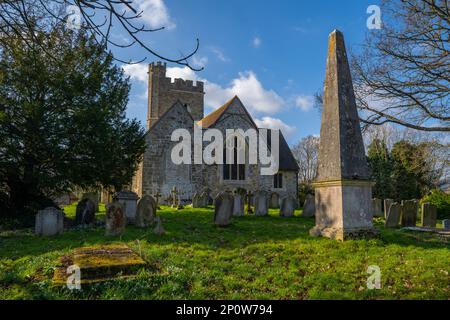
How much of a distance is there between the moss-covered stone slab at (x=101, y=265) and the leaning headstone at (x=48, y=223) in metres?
4.84

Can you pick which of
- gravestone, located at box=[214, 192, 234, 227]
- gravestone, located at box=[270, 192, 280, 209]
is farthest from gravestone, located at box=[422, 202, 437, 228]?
gravestone, located at box=[270, 192, 280, 209]

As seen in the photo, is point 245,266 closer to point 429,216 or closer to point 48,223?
point 48,223

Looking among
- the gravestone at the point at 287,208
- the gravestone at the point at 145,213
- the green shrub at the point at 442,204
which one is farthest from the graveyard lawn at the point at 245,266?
the green shrub at the point at 442,204

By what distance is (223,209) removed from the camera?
10367 mm

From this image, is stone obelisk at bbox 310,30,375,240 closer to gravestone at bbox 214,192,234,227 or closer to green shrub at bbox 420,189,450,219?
gravestone at bbox 214,192,234,227

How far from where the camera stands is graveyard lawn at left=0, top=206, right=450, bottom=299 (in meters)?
4.47

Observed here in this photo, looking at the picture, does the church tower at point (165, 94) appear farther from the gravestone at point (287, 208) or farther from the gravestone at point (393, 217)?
the gravestone at point (393, 217)

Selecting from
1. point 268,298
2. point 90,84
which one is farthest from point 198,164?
point 268,298

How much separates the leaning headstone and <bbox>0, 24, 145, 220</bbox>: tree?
2819 millimetres

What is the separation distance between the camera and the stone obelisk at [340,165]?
8273 mm

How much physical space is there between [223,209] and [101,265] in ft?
20.0

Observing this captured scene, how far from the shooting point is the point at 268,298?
441 cm
